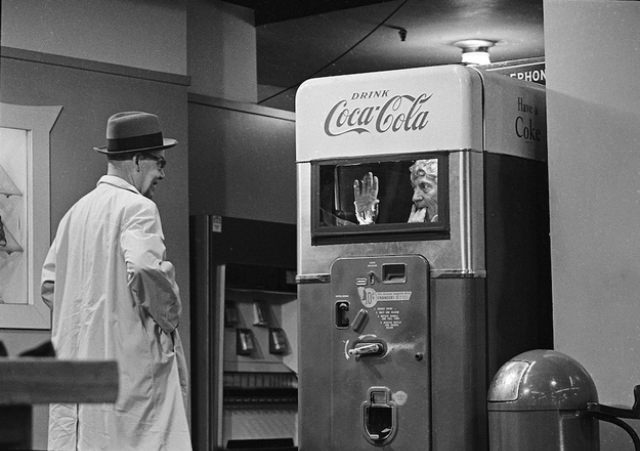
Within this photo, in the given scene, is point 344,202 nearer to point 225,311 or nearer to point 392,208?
point 392,208

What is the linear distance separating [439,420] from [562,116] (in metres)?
1.41

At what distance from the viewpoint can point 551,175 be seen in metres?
5.50

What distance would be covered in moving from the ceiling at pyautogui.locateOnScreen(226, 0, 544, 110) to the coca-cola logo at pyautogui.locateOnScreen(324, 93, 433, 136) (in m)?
2.63

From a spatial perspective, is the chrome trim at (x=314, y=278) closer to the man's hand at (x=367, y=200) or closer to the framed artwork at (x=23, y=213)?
the man's hand at (x=367, y=200)

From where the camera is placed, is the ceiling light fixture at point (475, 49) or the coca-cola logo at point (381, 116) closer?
the coca-cola logo at point (381, 116)

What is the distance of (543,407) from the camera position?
471 centimetres

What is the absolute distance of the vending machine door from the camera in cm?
519

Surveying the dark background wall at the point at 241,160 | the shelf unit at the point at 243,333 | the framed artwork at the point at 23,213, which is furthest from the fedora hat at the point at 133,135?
the dark background wall at the point at 241,160

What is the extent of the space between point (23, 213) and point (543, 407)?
2.81 m

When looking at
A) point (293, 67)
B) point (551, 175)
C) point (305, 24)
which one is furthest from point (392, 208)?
point (293, 67)

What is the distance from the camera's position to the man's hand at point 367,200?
5.48 meters

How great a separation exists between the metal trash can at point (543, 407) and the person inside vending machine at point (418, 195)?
79 centimetres

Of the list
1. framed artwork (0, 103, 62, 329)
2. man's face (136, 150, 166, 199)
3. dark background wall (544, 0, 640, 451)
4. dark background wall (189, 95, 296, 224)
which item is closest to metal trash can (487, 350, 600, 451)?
dark background wall (544, 0, 640, 451)

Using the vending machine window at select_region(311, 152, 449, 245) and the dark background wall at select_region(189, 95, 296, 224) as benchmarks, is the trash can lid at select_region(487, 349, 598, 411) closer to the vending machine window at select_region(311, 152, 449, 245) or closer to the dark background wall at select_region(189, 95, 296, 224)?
the vending machine window at select_region(311, 152, 449, 245)
